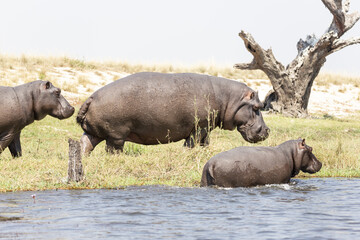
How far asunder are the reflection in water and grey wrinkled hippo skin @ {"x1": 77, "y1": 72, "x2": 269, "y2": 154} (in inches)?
87.8

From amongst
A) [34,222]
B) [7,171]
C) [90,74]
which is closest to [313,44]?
[90,74]

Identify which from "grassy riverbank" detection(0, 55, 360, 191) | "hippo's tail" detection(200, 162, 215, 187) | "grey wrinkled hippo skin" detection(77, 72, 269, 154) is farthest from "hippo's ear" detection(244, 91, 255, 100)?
"hippo's tail" detection(200, 162, 215, 187)

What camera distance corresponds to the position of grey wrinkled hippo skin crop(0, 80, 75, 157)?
32.6ft

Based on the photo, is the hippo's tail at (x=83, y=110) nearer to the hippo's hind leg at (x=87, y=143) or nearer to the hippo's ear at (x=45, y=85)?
the hippo's hind leg at (x=87, y=143)

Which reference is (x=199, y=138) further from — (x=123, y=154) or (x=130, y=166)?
(x=130, y=166)

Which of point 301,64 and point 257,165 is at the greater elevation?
point 301,64

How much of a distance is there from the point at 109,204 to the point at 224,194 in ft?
4.90

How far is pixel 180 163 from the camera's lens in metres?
9.30

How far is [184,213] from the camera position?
6.25 meters

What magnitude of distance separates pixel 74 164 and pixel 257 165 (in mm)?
2509

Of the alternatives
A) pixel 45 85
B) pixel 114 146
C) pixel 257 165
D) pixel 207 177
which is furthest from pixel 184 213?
pixel 45 85

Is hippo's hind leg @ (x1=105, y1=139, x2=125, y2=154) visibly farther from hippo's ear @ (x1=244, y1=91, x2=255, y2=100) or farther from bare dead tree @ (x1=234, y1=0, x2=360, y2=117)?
bare dead tree @ (x1=234, y1=0, x2=360, y2=117)

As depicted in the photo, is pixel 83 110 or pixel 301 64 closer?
pixel 83 110

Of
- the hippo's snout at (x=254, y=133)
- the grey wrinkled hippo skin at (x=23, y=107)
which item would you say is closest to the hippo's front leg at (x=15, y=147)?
the grey wrinkled hippo skin at (x=23, y=107)
